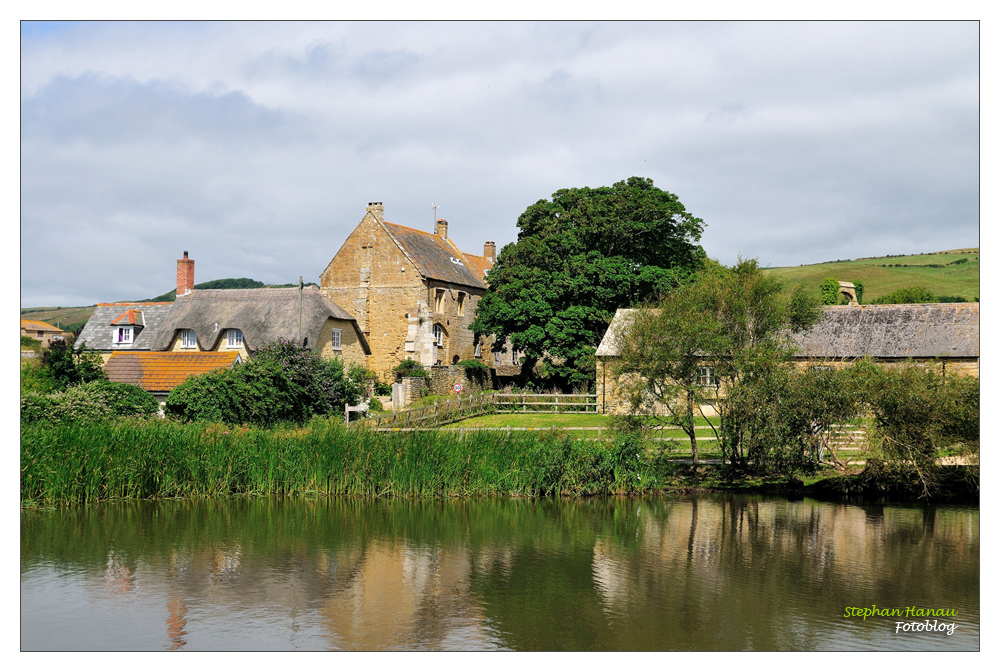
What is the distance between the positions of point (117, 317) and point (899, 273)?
200ft

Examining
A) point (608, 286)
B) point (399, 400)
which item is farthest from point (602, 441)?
point (608, 286)

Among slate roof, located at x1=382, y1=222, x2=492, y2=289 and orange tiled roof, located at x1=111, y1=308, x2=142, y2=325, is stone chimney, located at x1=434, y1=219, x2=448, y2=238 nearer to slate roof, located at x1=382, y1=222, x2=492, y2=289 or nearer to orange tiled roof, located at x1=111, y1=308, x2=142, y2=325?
slate roof, located at x1=382, y1=222, x2=492, y2=289

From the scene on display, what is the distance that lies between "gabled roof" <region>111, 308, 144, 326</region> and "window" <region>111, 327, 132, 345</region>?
36cm

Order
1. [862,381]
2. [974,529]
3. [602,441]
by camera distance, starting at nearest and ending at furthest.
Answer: [974,529], [862,381], [602,441]

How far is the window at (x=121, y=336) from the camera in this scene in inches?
1721

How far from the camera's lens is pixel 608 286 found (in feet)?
134

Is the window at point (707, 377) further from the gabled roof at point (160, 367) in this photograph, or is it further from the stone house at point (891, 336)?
the gabled roof at point (160, 367)

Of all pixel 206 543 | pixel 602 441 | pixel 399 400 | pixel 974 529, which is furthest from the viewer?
pixel 399 400

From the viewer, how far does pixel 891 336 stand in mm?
33250

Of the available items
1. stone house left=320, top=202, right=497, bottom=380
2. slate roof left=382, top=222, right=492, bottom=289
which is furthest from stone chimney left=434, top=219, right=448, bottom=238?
stone house left=320, top=202, right=497, bottom=380

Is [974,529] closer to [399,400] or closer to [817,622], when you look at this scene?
[817,622]

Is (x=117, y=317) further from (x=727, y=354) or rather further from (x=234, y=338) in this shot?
(x=727, y=354)

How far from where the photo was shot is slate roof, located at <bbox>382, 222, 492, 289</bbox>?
48000 millimetres

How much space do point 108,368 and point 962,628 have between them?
1130 inches
